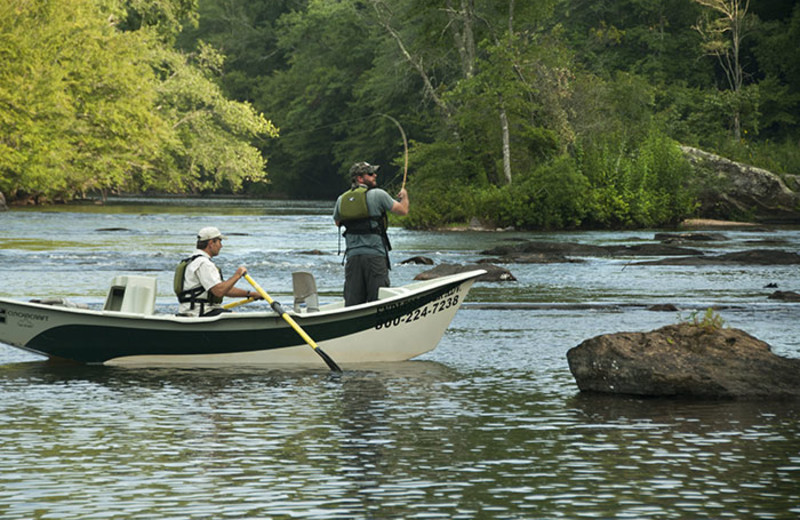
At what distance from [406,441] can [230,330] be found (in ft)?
14.1

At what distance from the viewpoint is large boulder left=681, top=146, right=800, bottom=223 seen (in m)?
49.4

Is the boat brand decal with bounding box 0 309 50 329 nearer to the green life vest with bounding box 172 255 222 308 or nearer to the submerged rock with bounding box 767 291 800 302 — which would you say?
the green life vest with bounding box 172 255 222 308

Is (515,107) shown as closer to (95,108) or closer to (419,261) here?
(95,108)

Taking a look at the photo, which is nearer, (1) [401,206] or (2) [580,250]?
(1) [401,206]

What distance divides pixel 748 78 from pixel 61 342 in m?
57.7

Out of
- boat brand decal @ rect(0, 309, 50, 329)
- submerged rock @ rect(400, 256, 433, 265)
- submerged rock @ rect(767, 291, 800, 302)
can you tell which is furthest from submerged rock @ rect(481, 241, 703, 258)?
boat brand decal @ rect(0, 309, 50, 329)

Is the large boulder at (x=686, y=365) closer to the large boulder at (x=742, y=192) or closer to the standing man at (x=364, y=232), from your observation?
the standing man at (x=364, y=232)

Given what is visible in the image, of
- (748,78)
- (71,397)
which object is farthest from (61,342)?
(748,78)

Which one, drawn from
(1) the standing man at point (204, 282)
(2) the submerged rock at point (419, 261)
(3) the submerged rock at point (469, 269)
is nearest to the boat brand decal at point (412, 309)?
(1) the standing man at point (204, 282)

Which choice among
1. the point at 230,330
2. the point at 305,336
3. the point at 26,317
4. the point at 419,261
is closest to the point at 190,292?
the point at 230,330

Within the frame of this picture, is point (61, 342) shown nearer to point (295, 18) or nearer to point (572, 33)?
point (572, 33)

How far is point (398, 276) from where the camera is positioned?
25531mm

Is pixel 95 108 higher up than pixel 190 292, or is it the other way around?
pixel 95 108

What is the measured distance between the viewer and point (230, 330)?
13516 millimetres
